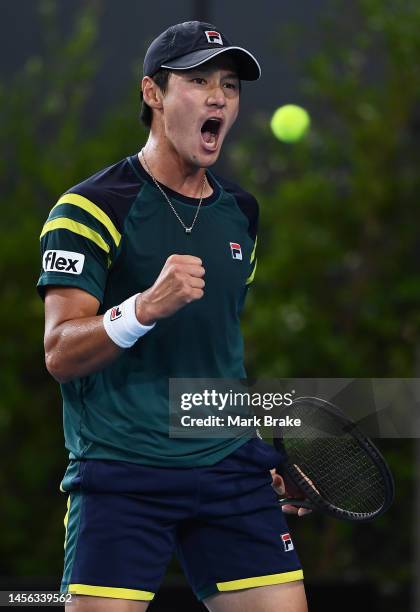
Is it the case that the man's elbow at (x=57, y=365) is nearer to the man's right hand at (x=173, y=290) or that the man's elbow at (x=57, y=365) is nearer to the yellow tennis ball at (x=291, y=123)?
the man's right hand at (x=173, y=290)

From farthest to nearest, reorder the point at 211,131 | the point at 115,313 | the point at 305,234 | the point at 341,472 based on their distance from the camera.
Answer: the point at 305,234 → the point at 341,472 → the point at 211,131 → the point at 115,313

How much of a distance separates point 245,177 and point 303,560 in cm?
196

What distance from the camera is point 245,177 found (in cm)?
616

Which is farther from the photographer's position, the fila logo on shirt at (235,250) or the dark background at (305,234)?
the dark background at (305,234)

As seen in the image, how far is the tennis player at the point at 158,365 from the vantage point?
2896 mm

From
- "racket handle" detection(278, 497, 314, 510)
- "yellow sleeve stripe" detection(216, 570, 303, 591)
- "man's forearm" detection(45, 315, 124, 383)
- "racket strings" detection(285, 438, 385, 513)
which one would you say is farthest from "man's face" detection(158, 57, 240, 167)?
"yellow sleeve stripe" detection(216, 570, 303, 591)

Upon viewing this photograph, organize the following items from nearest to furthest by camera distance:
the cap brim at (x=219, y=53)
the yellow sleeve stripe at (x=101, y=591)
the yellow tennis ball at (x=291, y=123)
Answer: the yellow sleeve stripe at (x=101, y=591), the cap brim at (x=219, y=53), the yellow tennis ball at (x=291, y=123)

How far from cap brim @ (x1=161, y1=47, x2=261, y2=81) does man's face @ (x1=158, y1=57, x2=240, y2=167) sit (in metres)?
0.02

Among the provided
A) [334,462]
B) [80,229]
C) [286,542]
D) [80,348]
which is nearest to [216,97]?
[80,229]

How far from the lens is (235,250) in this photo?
3.18 meters

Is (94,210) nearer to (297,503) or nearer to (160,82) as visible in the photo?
(160,82)

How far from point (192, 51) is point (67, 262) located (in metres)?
0.66

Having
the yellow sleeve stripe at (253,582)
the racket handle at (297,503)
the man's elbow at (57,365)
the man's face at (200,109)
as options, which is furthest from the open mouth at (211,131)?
the yellow sleeve stripe at (253,582)

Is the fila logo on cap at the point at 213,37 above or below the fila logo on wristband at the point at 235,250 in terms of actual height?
above
